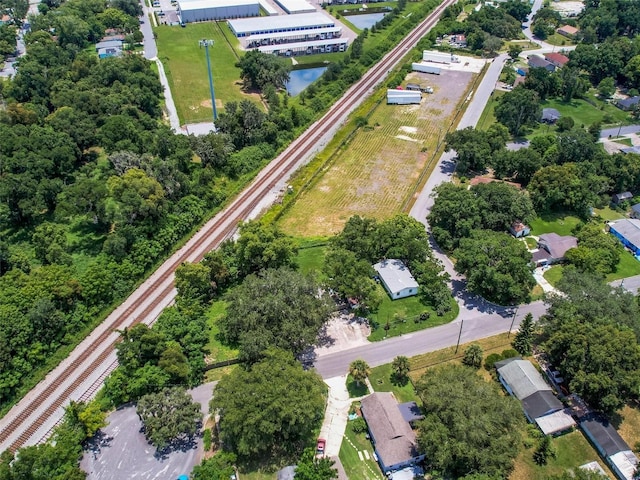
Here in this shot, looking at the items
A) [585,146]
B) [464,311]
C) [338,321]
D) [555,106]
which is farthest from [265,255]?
[555,106]

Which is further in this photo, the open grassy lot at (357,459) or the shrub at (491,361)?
the shrub at (491,361)

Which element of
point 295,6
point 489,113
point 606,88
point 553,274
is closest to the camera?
point 553,274

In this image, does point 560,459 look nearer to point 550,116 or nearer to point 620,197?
point 620,197

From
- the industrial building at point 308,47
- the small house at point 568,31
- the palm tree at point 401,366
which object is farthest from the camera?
the small house at point 568,31

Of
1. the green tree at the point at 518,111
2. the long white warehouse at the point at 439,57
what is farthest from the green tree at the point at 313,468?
the long white warehouse at the point at 439,57

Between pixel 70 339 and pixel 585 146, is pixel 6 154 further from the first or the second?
pixel 585 146

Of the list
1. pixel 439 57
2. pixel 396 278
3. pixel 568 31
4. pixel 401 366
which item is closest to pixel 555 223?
pixel 396 278

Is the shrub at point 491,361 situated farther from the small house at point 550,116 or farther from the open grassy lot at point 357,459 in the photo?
the small house at point 550,116
